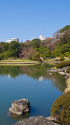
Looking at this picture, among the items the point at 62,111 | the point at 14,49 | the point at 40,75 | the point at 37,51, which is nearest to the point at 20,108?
the point at 62,111

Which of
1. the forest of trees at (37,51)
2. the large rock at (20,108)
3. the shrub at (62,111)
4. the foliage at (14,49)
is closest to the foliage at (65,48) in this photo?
the forest of trees at (37,51)

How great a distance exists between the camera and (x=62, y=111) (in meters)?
4.84

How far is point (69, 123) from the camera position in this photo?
4.73m

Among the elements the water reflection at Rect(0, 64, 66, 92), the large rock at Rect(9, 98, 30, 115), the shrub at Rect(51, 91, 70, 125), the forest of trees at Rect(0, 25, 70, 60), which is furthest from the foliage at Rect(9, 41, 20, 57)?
the shrub at Rect(51, 91, 70, 125)

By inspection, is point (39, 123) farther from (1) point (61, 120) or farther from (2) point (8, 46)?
(2) point (8, 46)

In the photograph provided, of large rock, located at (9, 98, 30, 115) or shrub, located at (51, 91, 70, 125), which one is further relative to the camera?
large rock, located at (9, 98, 30, 115)

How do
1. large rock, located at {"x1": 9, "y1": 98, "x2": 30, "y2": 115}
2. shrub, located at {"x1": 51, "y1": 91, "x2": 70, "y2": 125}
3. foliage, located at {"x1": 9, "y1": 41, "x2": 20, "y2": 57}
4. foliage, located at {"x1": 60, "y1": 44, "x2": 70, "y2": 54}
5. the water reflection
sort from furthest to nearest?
foliage, located at {"x1": 9, "y1": 41, "x2": 20, "y2": 57}, foliage, located at {"x1": 60, "y1": 44, "x2": 70, "y2": 54}, the water reflection, large rock, located at {"x1": 9, "y1": 98, "x2": 30, "y2": 115}, shrub, located at {"x1": 51, "y1": 91, "x2": 70, "y2": 125}

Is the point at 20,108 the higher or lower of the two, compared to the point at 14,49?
lower

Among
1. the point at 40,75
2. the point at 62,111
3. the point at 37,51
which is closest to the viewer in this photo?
the point at 62,111

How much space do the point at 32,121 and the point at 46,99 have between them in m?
4.36

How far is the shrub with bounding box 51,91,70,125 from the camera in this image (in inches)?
187

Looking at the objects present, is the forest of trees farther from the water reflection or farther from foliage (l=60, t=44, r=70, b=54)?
the water reflection

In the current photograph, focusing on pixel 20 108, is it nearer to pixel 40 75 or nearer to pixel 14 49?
pixel 40 75

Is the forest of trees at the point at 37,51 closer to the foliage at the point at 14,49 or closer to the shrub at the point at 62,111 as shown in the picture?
the foliage at the point at 14,49
